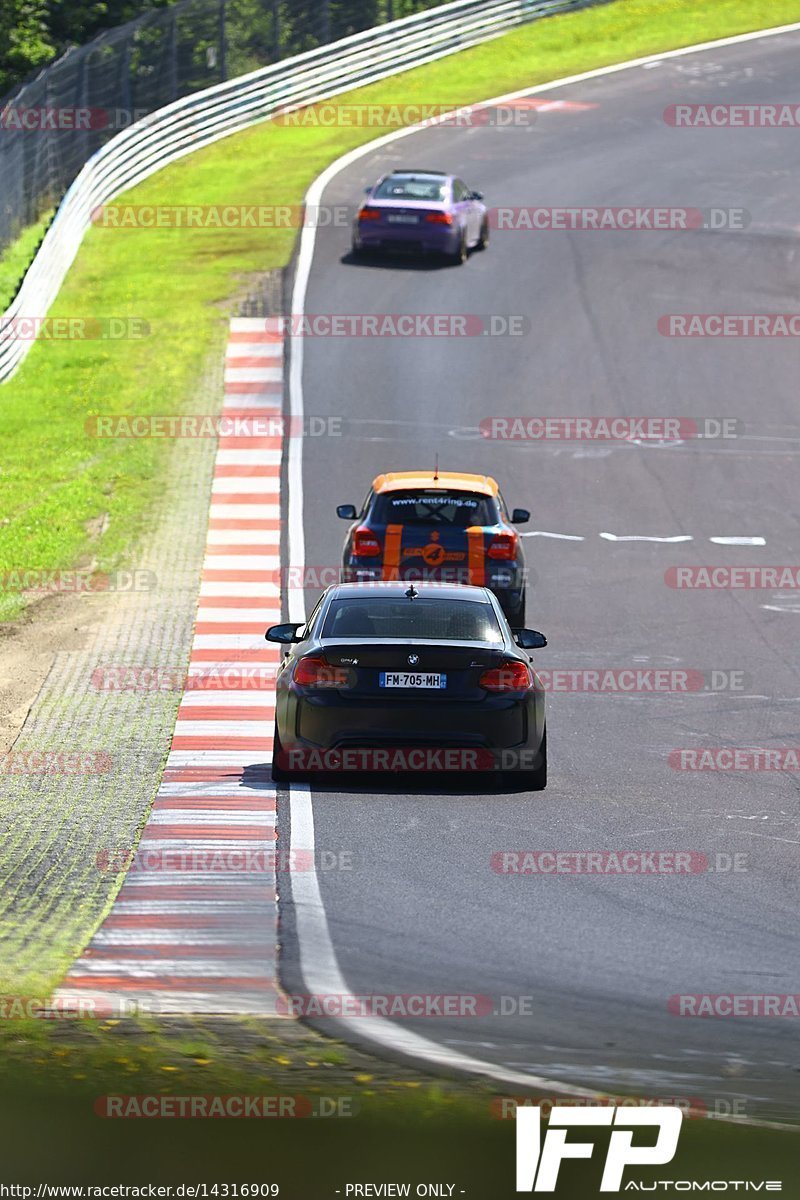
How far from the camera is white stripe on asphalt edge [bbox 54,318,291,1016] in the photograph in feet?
30.0

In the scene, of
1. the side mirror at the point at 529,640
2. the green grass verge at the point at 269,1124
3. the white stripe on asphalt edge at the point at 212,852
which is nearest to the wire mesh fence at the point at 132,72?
the white stripe on asphalt edge at the point at 212,852

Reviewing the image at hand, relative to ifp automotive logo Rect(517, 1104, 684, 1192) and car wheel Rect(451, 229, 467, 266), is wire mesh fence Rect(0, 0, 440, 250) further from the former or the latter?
ifp automotive logo Rect(517, 1104, 684, 1192)

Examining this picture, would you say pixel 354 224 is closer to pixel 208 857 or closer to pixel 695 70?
pixel 695 70

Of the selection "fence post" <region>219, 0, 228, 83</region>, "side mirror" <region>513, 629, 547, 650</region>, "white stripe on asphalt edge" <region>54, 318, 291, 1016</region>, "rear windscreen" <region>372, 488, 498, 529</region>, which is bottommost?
"white stripe on asphalt edge" <region>54, 318, 291, 1016</region>

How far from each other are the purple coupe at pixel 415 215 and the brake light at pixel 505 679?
73.8 ft

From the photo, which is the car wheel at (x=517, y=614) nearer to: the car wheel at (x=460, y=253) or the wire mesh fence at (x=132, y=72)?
the car wheel at (x=460, y=253)

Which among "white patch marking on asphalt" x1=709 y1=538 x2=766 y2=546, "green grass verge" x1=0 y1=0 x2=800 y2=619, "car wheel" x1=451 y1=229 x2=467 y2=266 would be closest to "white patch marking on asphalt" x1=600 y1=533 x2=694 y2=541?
"white patch marking on asphalt" x1=709 y1=538 x2=766 y2=546

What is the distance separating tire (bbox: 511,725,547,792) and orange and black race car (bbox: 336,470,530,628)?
5.18m

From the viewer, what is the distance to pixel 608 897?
1071cm

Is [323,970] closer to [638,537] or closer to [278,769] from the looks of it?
[278,769]

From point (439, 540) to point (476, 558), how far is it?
389 millimetres

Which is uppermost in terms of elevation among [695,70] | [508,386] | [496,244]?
[695,70]

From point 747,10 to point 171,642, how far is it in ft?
141

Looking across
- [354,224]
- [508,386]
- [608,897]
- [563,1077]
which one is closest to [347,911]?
[608,897]
